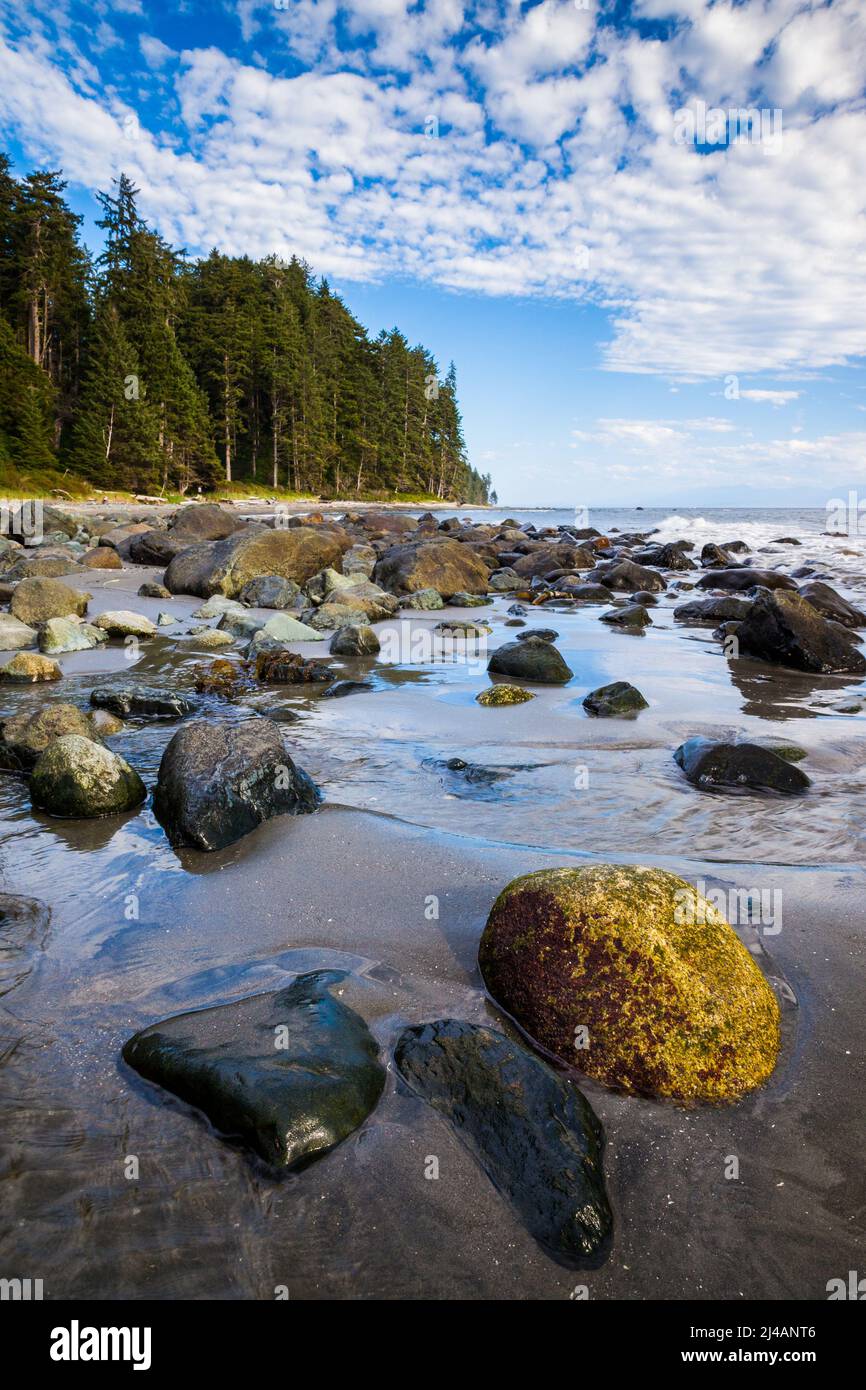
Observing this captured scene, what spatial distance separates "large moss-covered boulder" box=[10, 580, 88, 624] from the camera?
34.7 feet

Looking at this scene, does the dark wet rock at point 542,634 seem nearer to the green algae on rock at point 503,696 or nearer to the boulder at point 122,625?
the green algae on rock at point 503,696

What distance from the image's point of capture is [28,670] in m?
7.95

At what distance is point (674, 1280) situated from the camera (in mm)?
1899

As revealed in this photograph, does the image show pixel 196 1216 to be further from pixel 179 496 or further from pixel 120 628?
pixel 179 496

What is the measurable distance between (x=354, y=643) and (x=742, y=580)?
12.9m

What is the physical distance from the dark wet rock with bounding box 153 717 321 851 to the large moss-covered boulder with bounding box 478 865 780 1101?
208 cm

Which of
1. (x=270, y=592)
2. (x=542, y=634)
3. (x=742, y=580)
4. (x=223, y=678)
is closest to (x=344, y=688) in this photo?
(x=223, y=678)

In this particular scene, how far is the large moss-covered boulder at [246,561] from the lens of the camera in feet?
47.8

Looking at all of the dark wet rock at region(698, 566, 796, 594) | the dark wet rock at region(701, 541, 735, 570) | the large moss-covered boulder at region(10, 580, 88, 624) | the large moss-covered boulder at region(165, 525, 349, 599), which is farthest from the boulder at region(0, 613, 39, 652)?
the dark wet rock at region(701, 541, 735, 570)

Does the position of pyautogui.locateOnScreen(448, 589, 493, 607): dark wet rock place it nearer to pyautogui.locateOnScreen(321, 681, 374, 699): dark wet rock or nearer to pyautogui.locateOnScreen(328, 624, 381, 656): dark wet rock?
pyautogui.locateOnScreen(328, 624, 381, 656): dark wet rock

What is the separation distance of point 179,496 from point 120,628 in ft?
120

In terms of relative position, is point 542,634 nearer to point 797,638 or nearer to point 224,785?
point 797,638

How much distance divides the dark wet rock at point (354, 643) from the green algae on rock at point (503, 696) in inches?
105

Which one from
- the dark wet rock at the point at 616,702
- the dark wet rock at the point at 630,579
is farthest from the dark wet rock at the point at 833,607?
the dark wet rock at the point at 616,702
